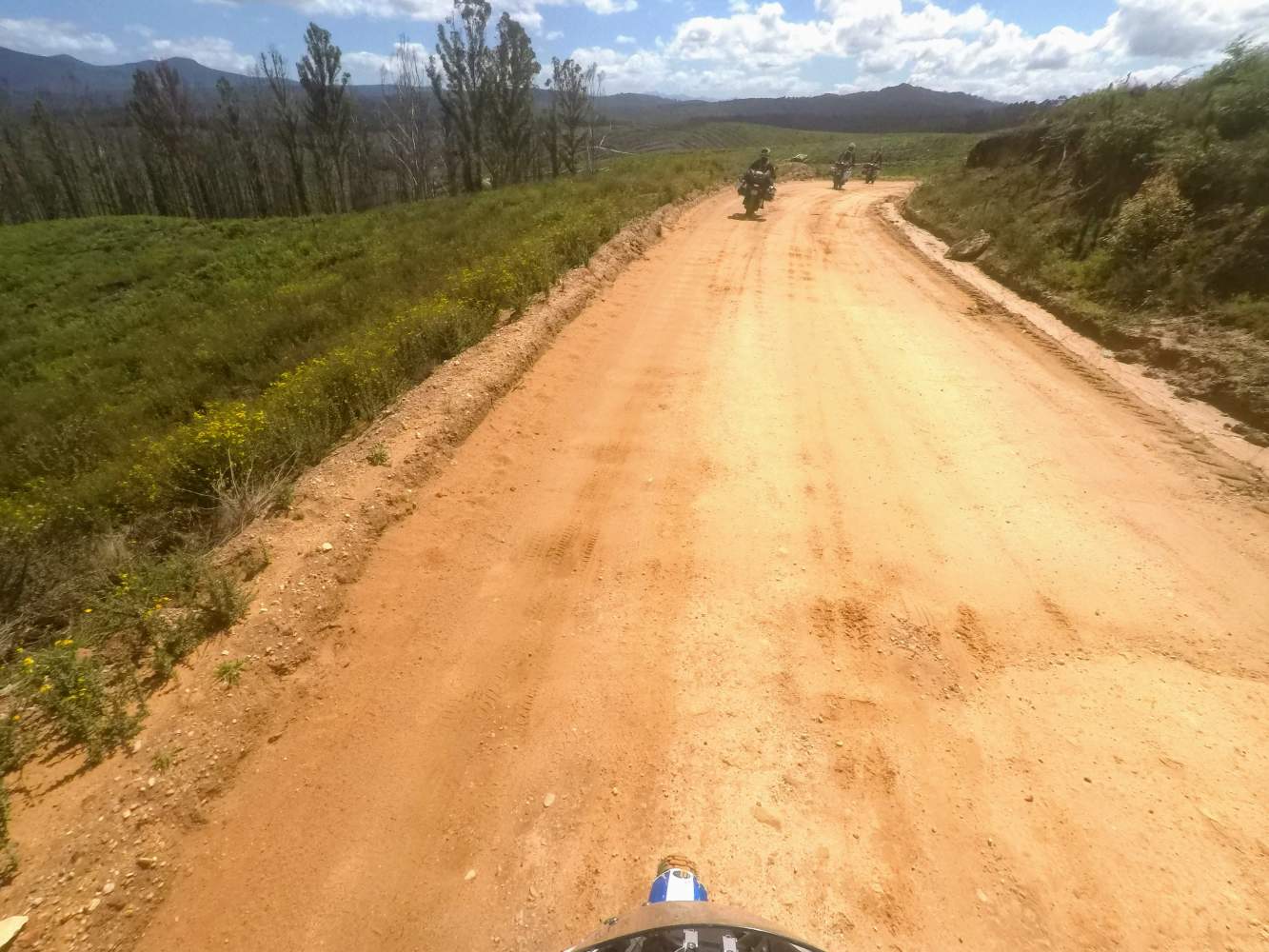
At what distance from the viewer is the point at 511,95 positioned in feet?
133

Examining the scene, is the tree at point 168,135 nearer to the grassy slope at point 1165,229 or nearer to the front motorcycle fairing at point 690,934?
the grassy slope at point 1165,229

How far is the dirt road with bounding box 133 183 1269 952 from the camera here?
2.77 meters

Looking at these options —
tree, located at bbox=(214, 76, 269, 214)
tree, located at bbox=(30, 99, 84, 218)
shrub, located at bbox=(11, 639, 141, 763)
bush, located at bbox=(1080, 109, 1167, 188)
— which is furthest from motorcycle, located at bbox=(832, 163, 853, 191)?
tree, located at bbox=(30, 99, 84, 218)

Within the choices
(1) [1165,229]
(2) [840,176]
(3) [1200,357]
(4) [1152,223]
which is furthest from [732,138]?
(3) [1200,357]

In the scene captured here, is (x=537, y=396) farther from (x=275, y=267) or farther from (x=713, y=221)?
(x=275, y=267)

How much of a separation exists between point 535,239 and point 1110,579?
11.0 m

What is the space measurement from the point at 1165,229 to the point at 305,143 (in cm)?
5298

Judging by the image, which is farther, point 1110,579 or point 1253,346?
point 1253,346

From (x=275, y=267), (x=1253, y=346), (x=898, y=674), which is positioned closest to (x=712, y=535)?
(x=898, y=674)

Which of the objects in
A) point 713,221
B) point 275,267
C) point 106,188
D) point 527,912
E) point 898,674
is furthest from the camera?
point 106,188

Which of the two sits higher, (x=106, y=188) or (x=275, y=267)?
A: (x=275, y=267)

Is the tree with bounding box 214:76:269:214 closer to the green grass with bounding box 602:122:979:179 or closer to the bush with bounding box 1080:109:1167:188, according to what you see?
the green grass with bounding box 602:122:979:179

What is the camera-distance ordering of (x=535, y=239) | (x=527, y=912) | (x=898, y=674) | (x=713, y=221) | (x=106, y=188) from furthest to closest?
1. (x=106, y=188)
2. (x=713, y=221)
3. (x=535, y=239)
4. (x=898, y=674)
5. (x=527, y=912)

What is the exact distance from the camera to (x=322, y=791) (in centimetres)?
315
